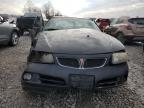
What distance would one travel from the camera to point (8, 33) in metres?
9.32

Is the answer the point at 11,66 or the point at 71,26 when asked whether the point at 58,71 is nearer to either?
the point at 71,26

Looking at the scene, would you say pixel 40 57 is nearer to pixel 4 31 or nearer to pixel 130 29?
pixel 4 31

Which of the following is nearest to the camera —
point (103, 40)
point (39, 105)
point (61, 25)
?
point (39, 105)

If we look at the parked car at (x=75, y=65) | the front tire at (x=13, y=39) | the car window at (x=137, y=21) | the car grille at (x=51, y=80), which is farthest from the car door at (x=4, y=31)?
the car window at (x=137, y=21)

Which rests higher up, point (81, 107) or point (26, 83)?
point (26, 83)

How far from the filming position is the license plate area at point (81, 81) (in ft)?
11.7

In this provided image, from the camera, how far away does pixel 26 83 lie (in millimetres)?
3756

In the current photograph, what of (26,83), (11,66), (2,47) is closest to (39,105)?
(26,83)

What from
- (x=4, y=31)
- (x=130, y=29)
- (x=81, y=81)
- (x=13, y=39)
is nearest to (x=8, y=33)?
(x=4, y=31)

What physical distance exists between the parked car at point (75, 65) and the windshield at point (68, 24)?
1520 millimetres

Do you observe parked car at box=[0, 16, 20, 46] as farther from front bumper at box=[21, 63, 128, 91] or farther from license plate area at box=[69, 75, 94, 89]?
license plate area at box=[69, 75, 94, 89]

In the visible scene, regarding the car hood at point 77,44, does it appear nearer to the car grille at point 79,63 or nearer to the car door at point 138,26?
the car grille at point 79,63

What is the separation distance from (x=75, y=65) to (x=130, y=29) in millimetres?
8197

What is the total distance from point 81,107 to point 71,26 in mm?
2390
